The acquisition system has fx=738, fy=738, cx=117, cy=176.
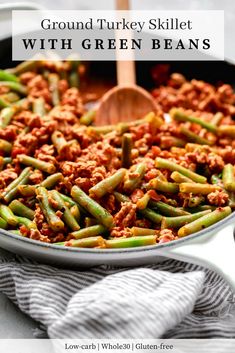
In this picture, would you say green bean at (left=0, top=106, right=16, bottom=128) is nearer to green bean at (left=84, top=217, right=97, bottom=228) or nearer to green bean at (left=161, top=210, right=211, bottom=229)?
green bean at (left=84, top=217, right=97, bottom=228)

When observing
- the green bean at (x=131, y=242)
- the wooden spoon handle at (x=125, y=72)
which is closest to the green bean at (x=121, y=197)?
the green bean at (x=131, y=242)

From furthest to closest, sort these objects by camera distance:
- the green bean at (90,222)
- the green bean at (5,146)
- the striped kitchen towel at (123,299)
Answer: the green bean at (5,146) → the green bean at (90,222) → the striped kitchen towel at (123,299)

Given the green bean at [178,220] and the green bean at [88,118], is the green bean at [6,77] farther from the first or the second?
the green bean at [178,220]

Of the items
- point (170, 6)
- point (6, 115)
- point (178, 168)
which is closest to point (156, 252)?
point (178, 168)

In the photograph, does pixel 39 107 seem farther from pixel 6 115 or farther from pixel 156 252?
pixel 156 252

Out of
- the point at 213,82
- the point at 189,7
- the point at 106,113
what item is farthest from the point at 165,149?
the point at 189,7

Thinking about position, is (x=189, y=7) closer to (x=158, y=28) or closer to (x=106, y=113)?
(x=158, y=28)

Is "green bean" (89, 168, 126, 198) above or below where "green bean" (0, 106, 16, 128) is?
below

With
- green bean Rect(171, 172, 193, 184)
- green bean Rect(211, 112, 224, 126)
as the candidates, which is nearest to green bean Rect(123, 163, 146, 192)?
green bean Rect(171, 172, 193, 184)
